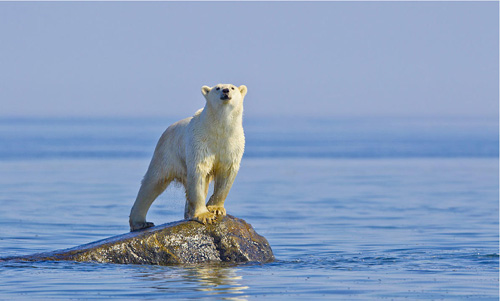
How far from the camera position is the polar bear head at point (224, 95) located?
13.0m

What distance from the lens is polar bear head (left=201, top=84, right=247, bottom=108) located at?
13008 millimetres

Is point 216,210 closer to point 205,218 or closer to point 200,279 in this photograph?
point 205,218

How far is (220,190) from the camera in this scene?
1370 centimetres

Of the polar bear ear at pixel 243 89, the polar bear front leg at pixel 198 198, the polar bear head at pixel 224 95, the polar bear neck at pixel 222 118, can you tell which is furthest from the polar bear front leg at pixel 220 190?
the polar bear ear at pixel 243 89

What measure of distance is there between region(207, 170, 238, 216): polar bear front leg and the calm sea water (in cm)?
95

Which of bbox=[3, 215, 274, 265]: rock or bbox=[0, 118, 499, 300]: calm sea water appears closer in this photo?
bbox=[0, 118, 499, 300]: calm sea water

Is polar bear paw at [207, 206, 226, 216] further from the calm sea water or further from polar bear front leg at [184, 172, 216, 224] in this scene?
the calm sea water

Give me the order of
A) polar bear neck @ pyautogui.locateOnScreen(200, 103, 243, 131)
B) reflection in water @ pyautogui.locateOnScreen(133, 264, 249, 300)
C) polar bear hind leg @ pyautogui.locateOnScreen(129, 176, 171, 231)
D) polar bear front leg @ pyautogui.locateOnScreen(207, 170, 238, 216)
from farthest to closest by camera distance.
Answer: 1. polar bear hind leg @ pyautogui.locateOnScreen(129, 176, 171, 231)
2. polar bear front leg @ pyautogui.locateOnScreen(207, 170, 238, 216)
3. polar bear neck @ pyautogui.locateOnScreen(200, 103, 243, 131)
4. reflection in water @ pyautogui.locateOnScreen(133, 264, 249, 300)

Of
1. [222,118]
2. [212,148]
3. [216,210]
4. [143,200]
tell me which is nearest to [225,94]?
[222,118]

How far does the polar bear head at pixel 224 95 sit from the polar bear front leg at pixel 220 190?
103 cm

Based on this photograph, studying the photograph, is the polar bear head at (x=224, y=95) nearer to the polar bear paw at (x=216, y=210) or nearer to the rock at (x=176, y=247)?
the polar bear paw at (x=216, y=210)

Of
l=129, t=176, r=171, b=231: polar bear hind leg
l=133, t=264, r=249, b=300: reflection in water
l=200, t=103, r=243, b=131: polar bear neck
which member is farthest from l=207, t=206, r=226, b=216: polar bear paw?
l=200, t=103, r=243, b=131: polar bear neck

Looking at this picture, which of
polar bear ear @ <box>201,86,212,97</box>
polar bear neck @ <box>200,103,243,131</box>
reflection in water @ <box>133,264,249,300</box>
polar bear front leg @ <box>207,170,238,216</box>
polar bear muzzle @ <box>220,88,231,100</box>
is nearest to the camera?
reflection in water @ <box>133,264,249,300</box>

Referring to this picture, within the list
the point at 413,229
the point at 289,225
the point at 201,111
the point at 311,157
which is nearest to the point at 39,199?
the point at 289,225
